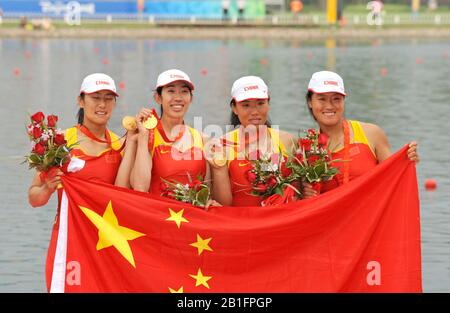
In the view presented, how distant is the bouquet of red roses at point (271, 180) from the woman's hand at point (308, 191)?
0.06 meters

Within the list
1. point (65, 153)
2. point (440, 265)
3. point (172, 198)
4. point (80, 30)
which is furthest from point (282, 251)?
point (80, 30)

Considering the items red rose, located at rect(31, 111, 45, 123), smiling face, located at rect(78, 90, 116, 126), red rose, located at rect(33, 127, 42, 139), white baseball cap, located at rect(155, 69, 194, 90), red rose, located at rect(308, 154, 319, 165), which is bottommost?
red rose, located at rect(308, 154, 319, 165)

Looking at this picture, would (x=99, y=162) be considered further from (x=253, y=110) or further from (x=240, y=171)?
(x=253, y=110)

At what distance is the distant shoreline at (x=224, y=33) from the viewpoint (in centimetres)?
6269

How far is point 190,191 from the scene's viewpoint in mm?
8656

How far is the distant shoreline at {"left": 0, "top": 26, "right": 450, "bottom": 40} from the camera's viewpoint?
62.7 m

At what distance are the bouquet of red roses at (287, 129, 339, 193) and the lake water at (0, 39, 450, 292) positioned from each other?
421 cm

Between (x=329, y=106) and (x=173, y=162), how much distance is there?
50.0 inches

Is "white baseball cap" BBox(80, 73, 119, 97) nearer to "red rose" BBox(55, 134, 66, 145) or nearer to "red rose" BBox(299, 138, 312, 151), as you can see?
"red rose" BBox(55, 134, 66, 145)

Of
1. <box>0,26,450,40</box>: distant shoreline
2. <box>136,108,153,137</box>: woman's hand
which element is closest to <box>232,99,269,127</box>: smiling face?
<box>136,108,153,137</box>: woman's hand

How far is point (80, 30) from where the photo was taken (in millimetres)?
63344

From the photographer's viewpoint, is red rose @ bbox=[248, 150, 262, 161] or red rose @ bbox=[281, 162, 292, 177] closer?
red rose @ bbox=[281, 162, 292, 177]
